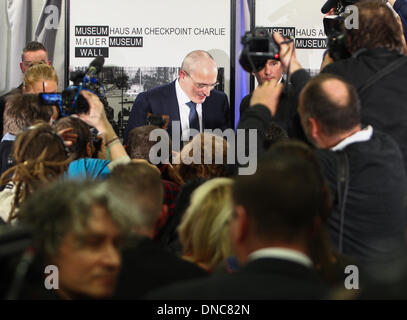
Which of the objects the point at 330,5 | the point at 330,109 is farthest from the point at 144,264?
the point at 330,5

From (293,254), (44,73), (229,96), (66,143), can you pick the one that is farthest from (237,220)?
(229,96)

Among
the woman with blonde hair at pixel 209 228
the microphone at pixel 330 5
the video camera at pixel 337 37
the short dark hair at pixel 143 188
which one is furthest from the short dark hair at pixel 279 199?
the microphone at pixel 330 5

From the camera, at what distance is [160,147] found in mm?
3410

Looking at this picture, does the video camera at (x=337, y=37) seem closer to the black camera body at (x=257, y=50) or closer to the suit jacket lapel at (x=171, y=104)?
the black camera body at (x=257, y=50)

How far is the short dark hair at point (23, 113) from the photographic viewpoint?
11.7ft

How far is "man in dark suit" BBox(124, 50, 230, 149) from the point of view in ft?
15.6

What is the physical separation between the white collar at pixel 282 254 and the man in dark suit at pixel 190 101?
10.9 feet

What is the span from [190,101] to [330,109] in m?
2.61

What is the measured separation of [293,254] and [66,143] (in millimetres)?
1950

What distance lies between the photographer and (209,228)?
2008mm

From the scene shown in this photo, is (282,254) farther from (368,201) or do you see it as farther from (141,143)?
(141,143)

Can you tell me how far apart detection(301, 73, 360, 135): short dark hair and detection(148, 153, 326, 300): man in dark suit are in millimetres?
951

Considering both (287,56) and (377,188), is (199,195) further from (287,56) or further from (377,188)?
(287,56)

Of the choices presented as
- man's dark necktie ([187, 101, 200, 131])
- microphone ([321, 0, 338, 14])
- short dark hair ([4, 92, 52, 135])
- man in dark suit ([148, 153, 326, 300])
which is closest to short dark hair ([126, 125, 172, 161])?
short dark hair ([4, 92, 52, 135])
